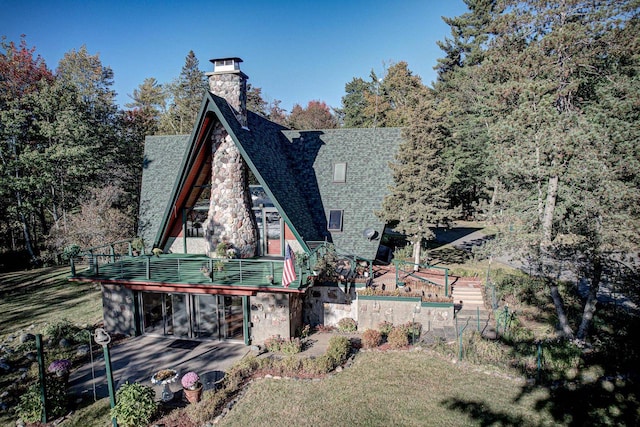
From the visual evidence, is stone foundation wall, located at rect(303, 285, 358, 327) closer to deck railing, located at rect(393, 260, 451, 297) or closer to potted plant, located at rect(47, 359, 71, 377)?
deck railing, located at rect(393, 260, 451, 297)

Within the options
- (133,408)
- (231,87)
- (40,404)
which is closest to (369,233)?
(231,87)

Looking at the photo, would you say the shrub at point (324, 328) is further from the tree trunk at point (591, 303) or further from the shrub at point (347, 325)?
the tree trunk at point (591, 303)

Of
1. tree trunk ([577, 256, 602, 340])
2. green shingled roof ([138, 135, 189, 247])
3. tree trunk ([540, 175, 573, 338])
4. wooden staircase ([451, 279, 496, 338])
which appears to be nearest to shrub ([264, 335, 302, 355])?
wooden staircase ([451, 279, 496, 338])

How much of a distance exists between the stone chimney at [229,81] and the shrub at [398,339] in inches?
476

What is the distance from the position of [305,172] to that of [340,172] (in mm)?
2151

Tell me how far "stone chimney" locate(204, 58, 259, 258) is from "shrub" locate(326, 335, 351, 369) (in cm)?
623

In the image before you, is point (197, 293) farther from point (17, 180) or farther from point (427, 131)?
point (17, 180)

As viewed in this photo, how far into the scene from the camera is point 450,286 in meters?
18.5

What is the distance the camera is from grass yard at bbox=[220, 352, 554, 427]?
1026cm

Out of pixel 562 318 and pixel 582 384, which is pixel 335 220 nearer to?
pixel 562 318

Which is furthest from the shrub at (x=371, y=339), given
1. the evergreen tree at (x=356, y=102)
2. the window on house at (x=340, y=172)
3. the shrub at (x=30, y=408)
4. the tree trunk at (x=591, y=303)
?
the evergreen tree at (x=356, y=102)

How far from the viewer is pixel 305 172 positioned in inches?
852

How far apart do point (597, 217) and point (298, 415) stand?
1268 centimetres

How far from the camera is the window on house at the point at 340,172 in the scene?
21.3m
